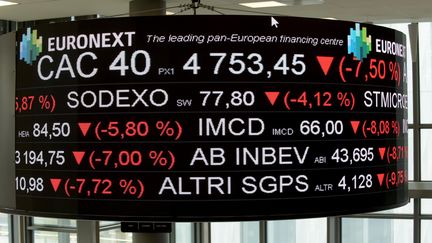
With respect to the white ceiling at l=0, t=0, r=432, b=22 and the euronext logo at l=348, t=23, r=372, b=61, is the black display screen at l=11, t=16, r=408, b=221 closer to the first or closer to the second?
the euronext logo at l=348, t=23, r=372, b=61

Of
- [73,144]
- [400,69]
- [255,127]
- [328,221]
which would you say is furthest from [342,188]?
[328,221]

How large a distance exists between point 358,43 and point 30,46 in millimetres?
1636

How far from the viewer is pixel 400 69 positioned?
406 cm

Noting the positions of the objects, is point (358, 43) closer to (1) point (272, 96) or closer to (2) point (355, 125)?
(2) point (355, 125)

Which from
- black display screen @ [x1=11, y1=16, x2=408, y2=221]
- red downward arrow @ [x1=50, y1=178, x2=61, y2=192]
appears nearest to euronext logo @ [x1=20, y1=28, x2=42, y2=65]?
black display screen @ [x1=11, y1=16, x2=408, y2=221]

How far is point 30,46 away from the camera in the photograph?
3744mm

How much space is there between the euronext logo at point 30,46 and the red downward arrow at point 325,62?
1.37 metres

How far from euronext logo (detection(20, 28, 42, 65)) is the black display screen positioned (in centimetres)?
1

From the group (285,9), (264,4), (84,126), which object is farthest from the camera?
(285,9)

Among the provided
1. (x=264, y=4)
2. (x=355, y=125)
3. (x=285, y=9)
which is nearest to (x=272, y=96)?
(x=355, y=125)

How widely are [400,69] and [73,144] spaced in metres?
1.79

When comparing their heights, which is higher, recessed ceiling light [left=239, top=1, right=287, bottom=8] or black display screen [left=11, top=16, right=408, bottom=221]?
recessed ceiling light [left=239, top=1, right=287, bottom=8]

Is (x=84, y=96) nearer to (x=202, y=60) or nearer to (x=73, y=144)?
(x=73, y=144)

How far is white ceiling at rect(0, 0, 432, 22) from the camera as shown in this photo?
919 cm
